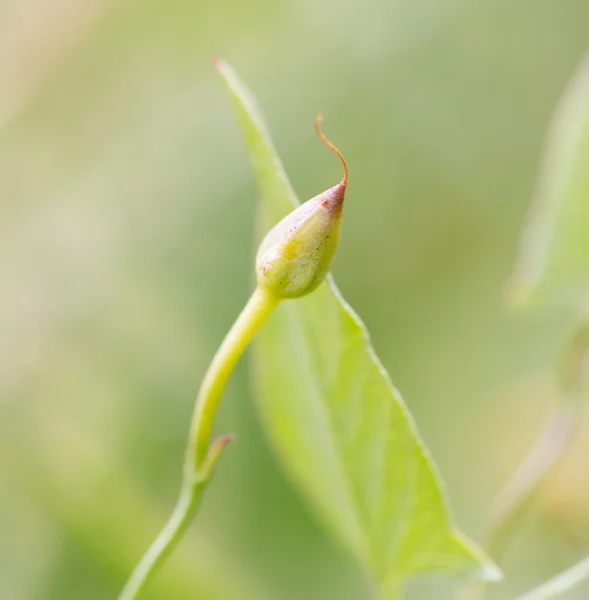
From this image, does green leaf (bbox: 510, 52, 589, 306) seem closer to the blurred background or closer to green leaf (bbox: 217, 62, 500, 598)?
green leaf (bbox: 217, 62, 500, 598)

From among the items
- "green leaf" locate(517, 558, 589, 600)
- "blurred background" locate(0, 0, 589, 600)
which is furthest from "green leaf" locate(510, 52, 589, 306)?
"blurred background" locate(0, 0, 589, 600)

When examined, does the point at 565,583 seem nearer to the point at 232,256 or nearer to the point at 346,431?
the point at 346,431

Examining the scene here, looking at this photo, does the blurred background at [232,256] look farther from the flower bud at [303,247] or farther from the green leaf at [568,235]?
the flower bud at [303,247]

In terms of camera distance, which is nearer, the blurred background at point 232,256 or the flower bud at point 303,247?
the flower bud at point 303,247

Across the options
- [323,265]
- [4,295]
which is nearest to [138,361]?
[4,295]

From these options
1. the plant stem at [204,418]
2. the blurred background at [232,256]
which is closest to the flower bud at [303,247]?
the plant stem at [204,418]

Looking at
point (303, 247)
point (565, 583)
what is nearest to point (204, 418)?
point (303, 247)

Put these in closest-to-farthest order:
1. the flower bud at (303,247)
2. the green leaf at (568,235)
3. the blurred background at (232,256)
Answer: the flower bud at (303,247) < the green leaf at (568,235) < the blurred background at (232,256)
